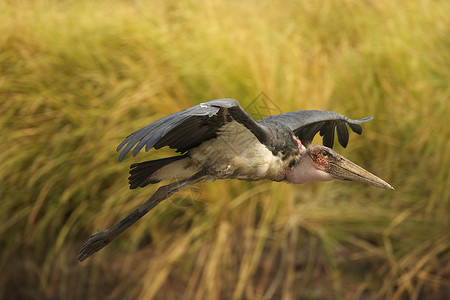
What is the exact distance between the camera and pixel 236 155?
959 mm

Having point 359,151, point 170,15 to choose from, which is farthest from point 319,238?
point 170,15

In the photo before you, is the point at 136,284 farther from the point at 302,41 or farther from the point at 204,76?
the point at 302,41

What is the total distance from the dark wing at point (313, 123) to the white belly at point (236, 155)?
0.07 m

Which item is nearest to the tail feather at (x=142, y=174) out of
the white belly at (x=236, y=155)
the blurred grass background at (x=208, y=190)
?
the white belly at (x=236, y=155)

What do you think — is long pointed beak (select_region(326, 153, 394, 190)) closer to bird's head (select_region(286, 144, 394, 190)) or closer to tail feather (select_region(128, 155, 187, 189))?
bird's head (select_region(286, 144, 394, 190))

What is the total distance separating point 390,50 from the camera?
3131 mm

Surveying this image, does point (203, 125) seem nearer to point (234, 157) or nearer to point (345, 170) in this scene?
point (234, 157)

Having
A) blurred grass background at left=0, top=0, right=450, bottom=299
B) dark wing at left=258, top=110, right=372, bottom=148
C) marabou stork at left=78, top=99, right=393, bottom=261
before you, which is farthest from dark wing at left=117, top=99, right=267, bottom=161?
blurred grass background at left=0, top=0, right=450, bottom=299

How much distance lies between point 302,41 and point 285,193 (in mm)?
1088

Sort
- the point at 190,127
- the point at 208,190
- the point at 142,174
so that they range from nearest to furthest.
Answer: the point at 190,127 < the point at 142,174 < the point at 208,190

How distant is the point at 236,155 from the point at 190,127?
8 centimetres

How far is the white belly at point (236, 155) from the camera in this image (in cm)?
95

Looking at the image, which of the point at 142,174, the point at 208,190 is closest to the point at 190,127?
the point at 142,174

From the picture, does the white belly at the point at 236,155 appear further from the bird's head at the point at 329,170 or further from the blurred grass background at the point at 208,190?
the blurred grass background at the point at 208,190
